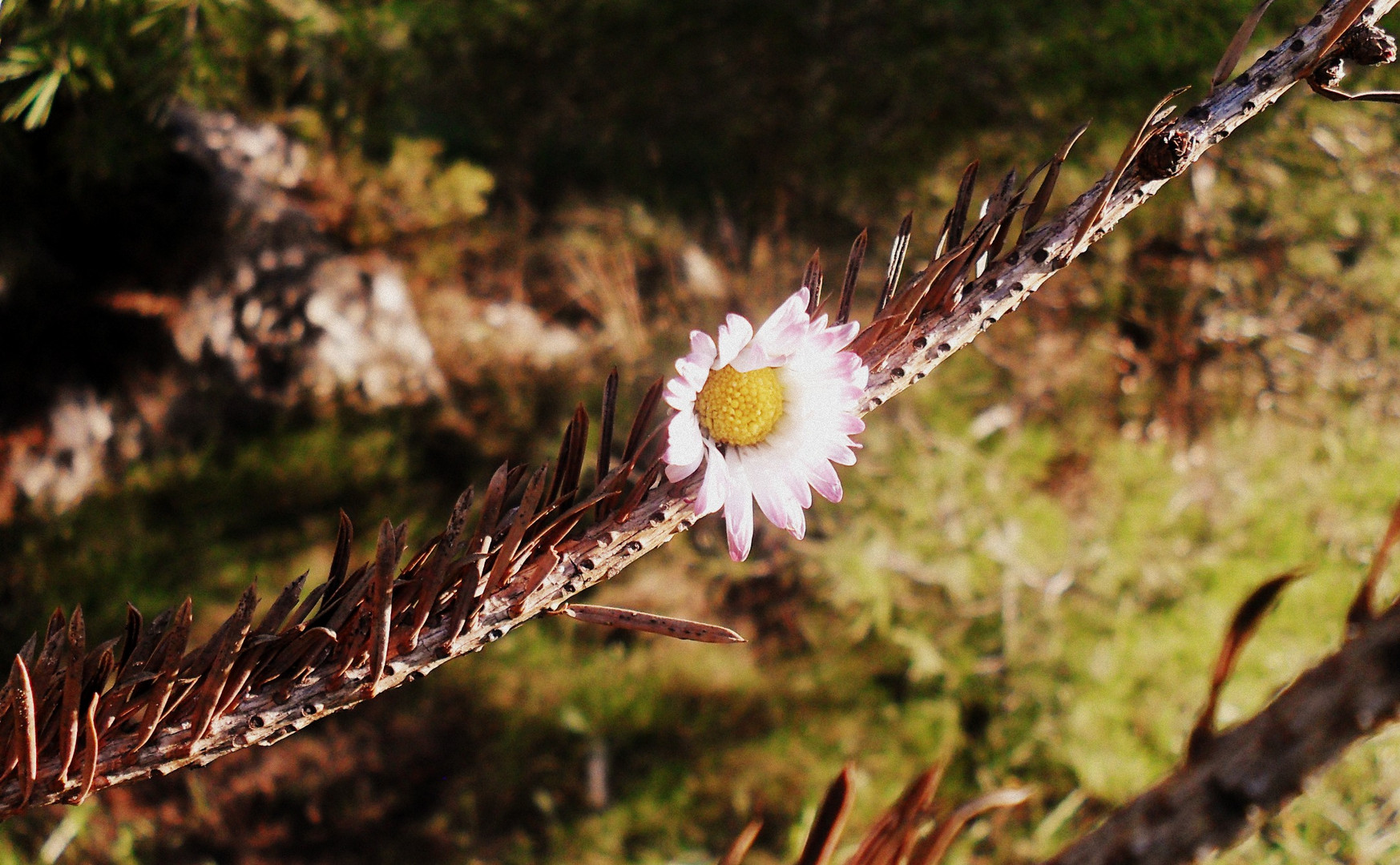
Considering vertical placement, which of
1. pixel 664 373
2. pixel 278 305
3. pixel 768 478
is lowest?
pixel 664 373

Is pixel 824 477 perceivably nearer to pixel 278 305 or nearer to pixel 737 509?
pixel 737 509

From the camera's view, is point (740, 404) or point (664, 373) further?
point (664, 373)

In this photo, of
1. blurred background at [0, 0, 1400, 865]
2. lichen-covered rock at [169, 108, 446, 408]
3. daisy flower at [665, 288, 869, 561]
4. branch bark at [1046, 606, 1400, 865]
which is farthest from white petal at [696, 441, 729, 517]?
lichen-covered rock at [169, 108, 446, 408]

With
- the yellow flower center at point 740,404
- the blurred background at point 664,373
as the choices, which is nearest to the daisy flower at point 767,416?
the yellow flower center at point 740,404

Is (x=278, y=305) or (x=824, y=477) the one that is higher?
(x=824, y=477)

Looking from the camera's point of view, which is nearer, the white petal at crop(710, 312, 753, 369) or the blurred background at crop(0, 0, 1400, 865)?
the white petal at crop(710, 312, 753, 369)

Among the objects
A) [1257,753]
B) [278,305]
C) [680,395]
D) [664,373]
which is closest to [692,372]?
[680,395]

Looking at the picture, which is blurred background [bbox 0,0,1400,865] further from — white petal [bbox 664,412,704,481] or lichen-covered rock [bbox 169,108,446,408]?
white petal [bbox 664,412,704,481]
